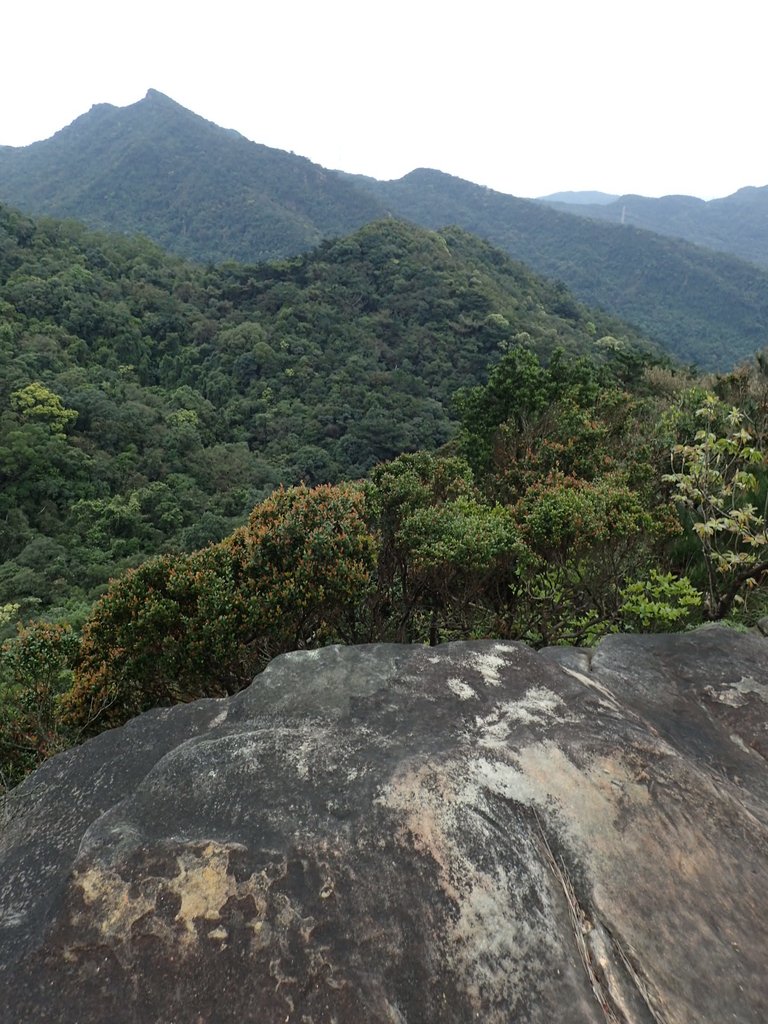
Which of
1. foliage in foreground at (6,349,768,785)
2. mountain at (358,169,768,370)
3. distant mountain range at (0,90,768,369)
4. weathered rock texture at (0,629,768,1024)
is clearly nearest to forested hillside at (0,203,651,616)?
foliage in foreground at (6,349,768,785)

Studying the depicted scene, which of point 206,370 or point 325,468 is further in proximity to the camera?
point 206,370

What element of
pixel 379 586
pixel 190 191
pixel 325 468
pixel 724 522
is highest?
pixel 190 191

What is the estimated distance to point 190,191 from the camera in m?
156

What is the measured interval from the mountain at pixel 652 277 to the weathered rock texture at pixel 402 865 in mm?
102596

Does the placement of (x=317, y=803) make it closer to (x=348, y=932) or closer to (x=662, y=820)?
(x=348, y=932)

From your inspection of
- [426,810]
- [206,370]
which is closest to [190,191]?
[206,370]

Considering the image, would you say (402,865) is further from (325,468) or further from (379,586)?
(325,468)

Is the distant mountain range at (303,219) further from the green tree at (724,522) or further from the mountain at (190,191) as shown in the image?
the green tree at (724,522)

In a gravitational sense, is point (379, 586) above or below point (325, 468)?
above

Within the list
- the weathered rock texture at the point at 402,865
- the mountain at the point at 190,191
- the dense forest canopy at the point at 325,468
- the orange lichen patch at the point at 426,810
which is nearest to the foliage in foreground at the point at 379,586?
the dense forest canopy at the point at 325,468

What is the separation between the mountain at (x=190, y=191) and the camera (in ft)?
461

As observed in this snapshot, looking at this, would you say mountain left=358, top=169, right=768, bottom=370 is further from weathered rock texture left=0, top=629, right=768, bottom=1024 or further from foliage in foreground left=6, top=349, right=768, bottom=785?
weathered rock texture left=0, top=629, right=768, bottom=1024

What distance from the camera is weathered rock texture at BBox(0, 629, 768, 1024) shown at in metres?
2.05

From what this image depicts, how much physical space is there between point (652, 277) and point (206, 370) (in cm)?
11730
